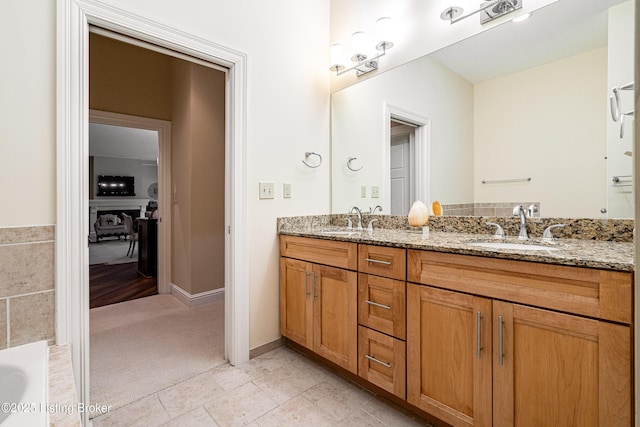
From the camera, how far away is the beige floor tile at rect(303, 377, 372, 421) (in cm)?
151

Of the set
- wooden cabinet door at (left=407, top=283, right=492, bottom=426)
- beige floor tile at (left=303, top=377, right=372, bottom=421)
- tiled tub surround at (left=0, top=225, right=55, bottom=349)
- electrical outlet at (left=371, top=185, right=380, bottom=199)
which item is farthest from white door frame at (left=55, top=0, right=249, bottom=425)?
electrical outlet at (left=371, top=185, right=380, bottom=199)

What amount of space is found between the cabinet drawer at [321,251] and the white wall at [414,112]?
574mm

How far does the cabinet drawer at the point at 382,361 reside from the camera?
1411mm

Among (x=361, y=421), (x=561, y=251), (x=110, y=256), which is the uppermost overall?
(x=561, y=251)

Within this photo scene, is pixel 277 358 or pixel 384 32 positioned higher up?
pixel 384 32

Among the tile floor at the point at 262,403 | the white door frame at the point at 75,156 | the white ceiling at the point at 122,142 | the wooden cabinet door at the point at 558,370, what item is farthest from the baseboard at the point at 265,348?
the white ceiling at the point at 122,142

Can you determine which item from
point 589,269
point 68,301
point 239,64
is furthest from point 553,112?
point 68,301

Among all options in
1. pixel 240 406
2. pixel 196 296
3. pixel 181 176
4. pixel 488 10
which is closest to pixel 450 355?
pixel 240 406

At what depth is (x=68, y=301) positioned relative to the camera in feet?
4.40

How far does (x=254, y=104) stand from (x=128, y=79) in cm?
202

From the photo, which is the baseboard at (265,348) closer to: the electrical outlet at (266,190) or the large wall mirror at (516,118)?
the electrical outlet at (266,190)

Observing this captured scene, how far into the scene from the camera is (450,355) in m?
1.25

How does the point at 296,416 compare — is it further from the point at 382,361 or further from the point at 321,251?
the point at 321,251

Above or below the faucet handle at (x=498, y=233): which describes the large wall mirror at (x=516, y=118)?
above
